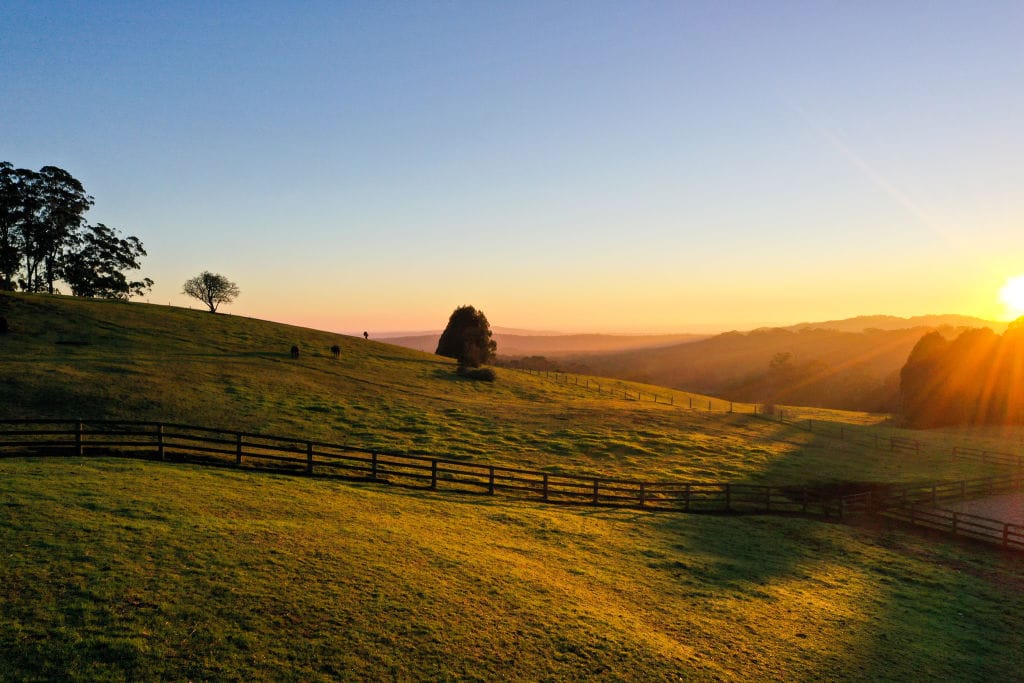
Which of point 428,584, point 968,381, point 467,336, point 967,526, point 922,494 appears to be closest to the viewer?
point 428,584

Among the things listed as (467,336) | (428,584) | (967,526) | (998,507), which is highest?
(467,336)

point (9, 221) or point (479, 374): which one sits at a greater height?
point (9, 221)

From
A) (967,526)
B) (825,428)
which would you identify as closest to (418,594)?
(967,526)

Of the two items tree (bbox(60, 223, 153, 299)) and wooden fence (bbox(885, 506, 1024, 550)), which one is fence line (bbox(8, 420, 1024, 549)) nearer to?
wooden fence (bbox(885, 506, 1024, 550))

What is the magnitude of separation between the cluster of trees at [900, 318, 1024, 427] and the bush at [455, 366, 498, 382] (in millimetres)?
55923

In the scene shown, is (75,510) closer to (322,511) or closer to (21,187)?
(322,511)

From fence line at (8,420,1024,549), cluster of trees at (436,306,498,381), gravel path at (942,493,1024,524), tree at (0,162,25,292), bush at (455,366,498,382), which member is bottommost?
gravel path at (942,493,1024,524)

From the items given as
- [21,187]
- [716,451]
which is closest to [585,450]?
[716,451]

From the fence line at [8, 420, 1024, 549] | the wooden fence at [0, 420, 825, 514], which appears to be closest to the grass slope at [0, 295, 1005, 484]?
the fence line at [8, 420, 1024, 549]

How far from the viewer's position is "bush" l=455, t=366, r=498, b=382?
2544 inches

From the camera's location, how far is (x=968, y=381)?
7038 centimetres

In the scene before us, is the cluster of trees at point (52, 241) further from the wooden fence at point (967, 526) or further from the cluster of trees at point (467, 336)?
the wooden fence at point (967, 526)

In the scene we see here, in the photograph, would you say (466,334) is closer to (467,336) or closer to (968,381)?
(467,336)

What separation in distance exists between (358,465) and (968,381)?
264ft
